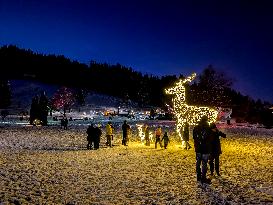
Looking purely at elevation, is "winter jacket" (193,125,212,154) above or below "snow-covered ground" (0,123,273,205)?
above

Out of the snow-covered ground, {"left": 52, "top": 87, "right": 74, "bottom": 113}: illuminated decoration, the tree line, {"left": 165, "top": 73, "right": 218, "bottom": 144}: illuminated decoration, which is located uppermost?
the tree line

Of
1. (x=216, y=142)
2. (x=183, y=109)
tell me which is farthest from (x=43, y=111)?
(x=216, y=142)

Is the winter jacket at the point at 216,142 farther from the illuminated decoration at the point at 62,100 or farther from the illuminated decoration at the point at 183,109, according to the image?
the illuminated decoration at the point at 62,100

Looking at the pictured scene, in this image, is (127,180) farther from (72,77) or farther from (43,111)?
(72,77)

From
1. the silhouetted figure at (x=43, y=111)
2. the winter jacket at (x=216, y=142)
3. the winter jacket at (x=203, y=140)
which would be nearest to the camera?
the winter jacket at (x=203, y=140)

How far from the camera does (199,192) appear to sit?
12773 millimetres

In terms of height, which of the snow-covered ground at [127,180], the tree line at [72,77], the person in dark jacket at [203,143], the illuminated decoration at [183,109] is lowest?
the snow-covered ground at [127,180]

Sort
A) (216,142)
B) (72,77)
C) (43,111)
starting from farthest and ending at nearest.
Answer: (72,77)
(43,111)
(216,142)

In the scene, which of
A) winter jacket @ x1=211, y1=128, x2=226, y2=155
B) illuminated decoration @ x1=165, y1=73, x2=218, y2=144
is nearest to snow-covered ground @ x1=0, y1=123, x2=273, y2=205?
winter jacket @ x1=211, y1=128, x2=226, y2=155

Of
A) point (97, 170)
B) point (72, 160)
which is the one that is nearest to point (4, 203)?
point (97, 170)

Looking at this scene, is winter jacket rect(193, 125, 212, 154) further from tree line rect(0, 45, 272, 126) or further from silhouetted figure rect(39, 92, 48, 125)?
tree line rect(0, 45, 272, 126)

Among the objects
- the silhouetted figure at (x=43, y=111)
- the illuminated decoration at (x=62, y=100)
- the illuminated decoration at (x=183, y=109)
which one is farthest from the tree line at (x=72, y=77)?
the illuminated decoration at (x=183, y=109)

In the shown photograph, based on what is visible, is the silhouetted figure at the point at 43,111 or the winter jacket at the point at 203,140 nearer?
the winter jacket at the point at 203,140

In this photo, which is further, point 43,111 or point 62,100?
point 62,100
